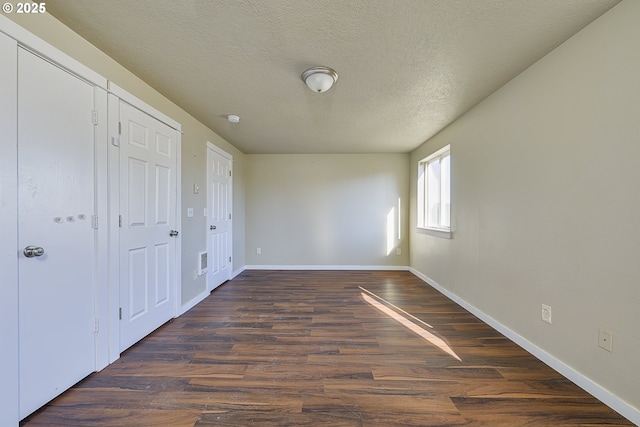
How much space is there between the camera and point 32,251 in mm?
1368

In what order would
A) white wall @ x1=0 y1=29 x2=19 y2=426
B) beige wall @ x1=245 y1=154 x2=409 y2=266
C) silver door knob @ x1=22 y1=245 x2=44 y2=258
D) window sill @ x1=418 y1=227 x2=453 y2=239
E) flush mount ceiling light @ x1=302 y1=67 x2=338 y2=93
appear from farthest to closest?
beige wall @ x1=245 y1=154 x2=409 y2=266
window sill @ x1=418 y1=227 x2=453 y2=239
flush mount ceiling light @ x1=302 y1=67 x2=338 y2=93
silver door knob @ x1=22 y1=245 x2=44 y2=258
white wall @ x1=0 y1=29 x2=19 y2=426

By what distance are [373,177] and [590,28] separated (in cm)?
350

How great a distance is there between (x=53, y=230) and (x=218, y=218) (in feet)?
7.73

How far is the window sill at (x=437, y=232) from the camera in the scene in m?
3.41

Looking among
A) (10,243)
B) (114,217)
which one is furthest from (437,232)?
(10,243)

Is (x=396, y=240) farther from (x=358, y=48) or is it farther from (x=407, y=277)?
(x=358, y=48)

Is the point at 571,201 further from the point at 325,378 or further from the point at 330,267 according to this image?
the point at 330,267

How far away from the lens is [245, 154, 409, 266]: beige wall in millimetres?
4980

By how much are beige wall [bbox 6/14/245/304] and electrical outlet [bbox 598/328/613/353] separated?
3.46m

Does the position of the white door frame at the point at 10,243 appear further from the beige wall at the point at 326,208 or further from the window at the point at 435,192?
the window at the point at 435,192

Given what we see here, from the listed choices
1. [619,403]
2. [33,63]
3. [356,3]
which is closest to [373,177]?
[356,3]

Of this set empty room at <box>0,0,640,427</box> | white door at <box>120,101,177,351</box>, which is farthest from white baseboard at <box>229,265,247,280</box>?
white door at <box>120,101,177,351</box>

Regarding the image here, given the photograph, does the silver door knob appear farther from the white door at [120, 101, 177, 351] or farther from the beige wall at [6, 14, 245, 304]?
the beige wall at [6, 14, 245, 304]

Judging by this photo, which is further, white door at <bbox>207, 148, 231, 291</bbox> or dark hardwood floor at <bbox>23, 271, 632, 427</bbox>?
white door at <bbox>207, 148, 231, 291</bbox>
